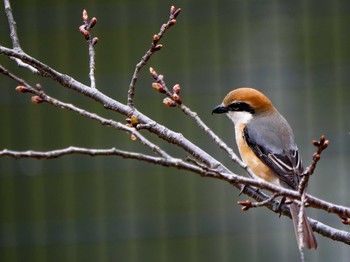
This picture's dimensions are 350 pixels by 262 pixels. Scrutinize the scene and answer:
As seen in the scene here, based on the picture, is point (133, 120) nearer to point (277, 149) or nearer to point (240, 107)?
point (277, 149)

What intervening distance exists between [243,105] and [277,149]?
13.0 inches

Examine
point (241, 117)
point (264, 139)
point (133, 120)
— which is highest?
point (241, 117)

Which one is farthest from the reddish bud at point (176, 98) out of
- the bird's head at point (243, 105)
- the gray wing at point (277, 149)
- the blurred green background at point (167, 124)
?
the blurred green background at point (167, 124)

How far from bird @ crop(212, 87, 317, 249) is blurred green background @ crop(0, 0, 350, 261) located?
3.06 m

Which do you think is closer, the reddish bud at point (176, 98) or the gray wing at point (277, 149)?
the reddish bud at point (176, 98)

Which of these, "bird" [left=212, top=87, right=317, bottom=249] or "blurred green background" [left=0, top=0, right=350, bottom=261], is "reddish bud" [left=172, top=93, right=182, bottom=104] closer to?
"bird" [left=212, top=87, right=317, bottom=249]

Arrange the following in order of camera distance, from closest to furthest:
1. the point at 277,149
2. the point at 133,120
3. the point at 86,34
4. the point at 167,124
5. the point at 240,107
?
the point at 133,120, the point at 86,34, the point at 277,149, the point at 240,107, the point at 167,124

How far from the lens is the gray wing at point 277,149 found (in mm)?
3441

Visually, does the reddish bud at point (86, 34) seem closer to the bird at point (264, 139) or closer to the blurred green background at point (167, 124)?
the bird at point (264, 139)

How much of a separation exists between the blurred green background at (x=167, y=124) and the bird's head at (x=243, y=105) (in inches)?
119

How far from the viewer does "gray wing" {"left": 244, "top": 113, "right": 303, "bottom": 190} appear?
11.3 ft

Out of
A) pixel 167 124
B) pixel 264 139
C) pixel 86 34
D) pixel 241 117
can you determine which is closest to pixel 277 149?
pixel 264 139

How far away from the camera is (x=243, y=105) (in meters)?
3.82

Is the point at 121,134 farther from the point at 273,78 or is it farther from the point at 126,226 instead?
the point at 273,78
